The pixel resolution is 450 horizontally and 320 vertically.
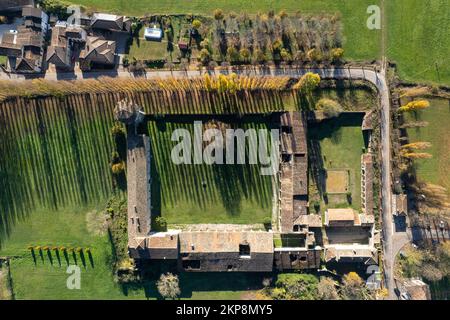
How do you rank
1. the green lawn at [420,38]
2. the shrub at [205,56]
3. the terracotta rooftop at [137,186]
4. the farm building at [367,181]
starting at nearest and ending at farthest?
the terracotta rooftop at [137,186]
the shrub at [205,56]
the farm building at [367,181]
the green lawn at [420,38]

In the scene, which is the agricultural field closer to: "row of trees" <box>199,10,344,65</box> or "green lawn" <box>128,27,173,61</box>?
"green lawn" <box>128,27,173,61</box>

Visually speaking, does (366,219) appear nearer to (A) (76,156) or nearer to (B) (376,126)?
A: (B) (376,126)

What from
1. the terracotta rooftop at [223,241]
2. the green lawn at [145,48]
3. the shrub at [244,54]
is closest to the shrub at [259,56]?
the shrub at [244,54]

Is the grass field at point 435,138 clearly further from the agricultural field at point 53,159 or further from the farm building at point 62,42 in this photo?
the farm building at point 62,42

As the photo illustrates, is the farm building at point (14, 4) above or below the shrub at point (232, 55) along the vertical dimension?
above

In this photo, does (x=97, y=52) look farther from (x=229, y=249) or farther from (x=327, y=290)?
(x=327, y=290)

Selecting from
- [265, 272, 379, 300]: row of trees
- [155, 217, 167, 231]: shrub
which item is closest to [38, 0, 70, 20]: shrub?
[155, 217, 167, 231]: shrub
